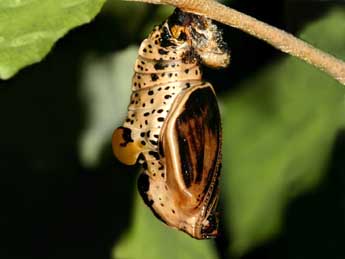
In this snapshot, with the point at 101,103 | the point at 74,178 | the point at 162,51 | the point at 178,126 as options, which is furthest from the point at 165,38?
the point at 74,178

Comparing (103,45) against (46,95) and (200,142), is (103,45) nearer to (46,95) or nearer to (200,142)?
(46,95)

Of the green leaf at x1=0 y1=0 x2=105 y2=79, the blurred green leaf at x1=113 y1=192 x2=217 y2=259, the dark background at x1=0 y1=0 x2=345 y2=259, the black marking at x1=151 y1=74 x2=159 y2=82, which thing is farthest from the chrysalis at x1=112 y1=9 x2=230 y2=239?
the green leaf at x1=0 y1=0 x2=105 y2=79

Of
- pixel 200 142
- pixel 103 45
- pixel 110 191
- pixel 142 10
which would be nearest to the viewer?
pixel 200 142

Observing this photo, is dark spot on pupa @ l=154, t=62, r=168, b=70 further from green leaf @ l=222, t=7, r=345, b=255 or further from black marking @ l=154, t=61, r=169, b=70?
green leaf @ l=222, t=7, r=345, b=255

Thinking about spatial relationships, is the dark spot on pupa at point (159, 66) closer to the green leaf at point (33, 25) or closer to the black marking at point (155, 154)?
the black marking at point (155, 154)

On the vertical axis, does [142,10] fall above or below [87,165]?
above

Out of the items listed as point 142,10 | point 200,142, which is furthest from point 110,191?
point 200,142

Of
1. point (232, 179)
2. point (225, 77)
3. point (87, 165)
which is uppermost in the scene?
point (225, 77)
